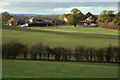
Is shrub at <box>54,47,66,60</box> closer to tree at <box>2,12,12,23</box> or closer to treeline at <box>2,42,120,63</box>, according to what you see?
treeline at <box>2,42,120,63</box>

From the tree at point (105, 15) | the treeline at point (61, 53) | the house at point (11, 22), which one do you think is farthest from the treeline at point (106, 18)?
the treeline at point (61, 53)

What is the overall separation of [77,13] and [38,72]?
103 ft

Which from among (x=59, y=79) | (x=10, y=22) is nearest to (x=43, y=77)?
(x=59, y=79)

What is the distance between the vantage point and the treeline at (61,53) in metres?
12.3

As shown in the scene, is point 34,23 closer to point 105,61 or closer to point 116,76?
point 105,61

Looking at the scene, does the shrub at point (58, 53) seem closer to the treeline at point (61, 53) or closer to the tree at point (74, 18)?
the treeline at point (61, 53)

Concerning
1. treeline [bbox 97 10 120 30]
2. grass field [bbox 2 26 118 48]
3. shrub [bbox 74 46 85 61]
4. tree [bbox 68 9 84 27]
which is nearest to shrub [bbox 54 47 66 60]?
shrub [bbox 74 46 85 61]

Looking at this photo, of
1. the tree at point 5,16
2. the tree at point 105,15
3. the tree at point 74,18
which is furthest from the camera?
the tree at point 105,15

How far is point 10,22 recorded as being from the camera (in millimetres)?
28875

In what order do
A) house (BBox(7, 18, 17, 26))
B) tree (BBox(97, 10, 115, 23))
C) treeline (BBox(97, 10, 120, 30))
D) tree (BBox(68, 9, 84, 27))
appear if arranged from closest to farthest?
house (BBox(7, 18, 17, 26)) < treeline (BBox(97, 10, 120, 30)) < tree (BBox(68, 9, 84, 27)) < tree (BBox(97, 10, 115, 23))

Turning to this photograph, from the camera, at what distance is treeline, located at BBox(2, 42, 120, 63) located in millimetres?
12266

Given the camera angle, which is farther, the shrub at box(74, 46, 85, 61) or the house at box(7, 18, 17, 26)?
the house at box(7, 18, 17, 26)

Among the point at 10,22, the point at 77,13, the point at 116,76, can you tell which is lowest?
the point at 116,76

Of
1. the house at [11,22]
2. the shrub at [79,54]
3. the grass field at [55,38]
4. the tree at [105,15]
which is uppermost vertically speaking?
the tree at [105,15]
